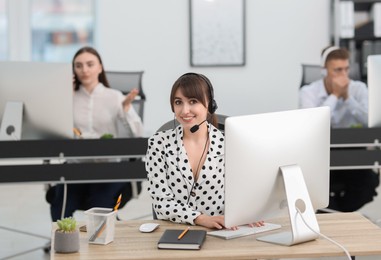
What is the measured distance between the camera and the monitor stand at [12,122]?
142 inches

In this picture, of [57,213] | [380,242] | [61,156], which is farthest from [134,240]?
[57,213]

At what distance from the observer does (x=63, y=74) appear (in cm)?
362

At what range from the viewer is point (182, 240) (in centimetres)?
222

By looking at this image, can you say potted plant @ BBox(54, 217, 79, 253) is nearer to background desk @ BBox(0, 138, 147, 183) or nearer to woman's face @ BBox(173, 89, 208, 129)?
woman's face @ BBox(173, 89, 208, 129)

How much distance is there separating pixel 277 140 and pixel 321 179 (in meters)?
0.25

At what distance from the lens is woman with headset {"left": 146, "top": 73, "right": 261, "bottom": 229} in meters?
2.64

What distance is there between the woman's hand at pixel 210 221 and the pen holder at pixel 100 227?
32 centimetres

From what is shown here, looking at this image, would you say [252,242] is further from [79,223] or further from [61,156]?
[61,156]

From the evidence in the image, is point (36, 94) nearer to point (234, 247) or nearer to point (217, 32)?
point (234, 247)

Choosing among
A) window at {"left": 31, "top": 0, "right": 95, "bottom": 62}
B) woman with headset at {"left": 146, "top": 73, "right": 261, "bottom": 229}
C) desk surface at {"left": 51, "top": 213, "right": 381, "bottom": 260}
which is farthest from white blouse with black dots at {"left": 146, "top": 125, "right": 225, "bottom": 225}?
window at {"left": 31, "top": 0, "right": 95, "bottom": 62}

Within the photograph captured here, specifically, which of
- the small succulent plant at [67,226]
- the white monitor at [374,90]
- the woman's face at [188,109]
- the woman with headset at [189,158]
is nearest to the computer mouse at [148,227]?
the woman with headset at [189,158]

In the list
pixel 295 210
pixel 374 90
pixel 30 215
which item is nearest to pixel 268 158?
pixel 295 210

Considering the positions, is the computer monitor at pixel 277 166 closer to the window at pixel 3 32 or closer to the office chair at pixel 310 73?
the office chair at pixel 310 73

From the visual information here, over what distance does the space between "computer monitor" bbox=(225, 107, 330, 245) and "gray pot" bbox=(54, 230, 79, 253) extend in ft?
1.46
